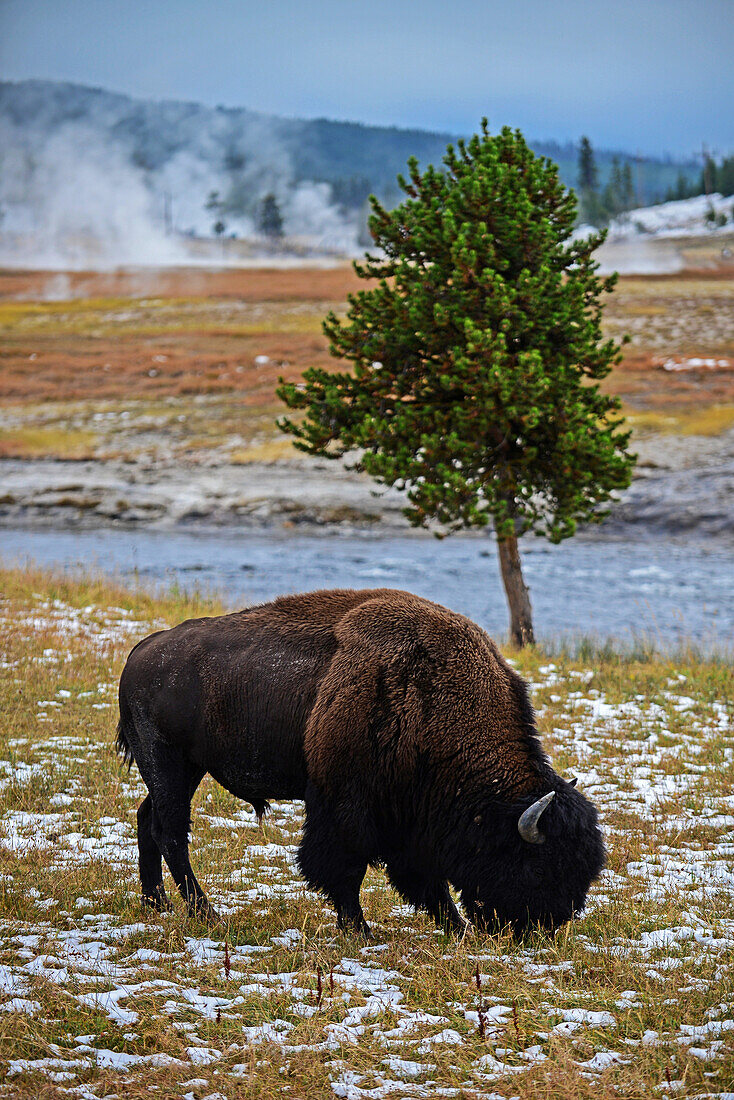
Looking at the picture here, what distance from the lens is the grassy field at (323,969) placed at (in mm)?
3812

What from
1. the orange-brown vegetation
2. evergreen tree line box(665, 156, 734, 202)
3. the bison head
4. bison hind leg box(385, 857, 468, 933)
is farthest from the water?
evergreen tree line box(665, 156, 734, 202)

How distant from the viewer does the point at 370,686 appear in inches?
218

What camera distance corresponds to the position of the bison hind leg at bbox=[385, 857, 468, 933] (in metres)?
5.66

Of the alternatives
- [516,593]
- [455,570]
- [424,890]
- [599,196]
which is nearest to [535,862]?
[424,890]

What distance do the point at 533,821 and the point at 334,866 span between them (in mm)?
1245

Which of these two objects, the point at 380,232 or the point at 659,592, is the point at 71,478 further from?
the point at 380,232

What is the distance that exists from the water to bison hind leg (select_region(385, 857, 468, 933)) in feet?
36.8

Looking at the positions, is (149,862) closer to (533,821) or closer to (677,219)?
(533,821)

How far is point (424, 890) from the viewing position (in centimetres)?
570

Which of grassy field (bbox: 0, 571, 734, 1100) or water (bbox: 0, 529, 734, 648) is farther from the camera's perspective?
water (bbox: 0, 529, 734, 648)

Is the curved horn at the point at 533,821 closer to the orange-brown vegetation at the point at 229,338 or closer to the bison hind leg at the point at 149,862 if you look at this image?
the bison hind leg at the point at 149,862

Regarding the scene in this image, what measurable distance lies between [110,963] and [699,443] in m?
32.9

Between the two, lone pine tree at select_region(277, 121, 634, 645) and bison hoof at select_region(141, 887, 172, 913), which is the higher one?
lone pine tree at select_region(277, 121, 634, 645)

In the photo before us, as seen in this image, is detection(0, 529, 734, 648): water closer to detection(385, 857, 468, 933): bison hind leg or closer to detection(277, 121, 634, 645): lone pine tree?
detection(277, 121, 634, 645): lone pine tree
